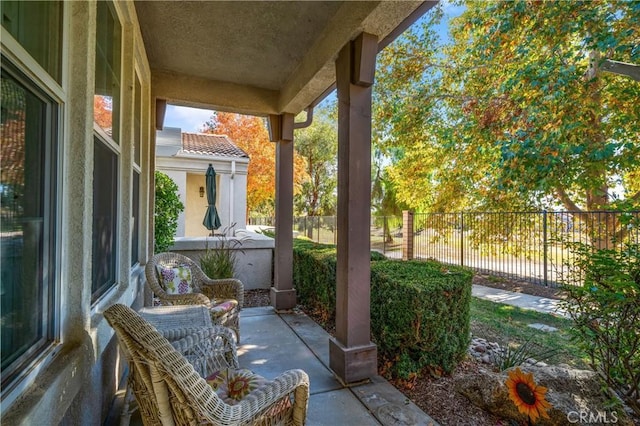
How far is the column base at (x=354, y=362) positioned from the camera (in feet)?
8.88

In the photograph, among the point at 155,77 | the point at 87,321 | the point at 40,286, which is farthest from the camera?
the point at 155,77

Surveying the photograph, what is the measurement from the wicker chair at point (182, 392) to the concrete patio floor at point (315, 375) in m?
0.80

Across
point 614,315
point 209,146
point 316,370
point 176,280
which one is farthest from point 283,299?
point 209,146

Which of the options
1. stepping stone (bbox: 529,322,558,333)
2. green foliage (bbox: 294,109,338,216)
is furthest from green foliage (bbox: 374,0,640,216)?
green foliage (bbox: 294,109,338,216)

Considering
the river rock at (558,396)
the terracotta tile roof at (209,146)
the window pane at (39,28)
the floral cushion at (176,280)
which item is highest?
the terracotta tile roof at (209,146)

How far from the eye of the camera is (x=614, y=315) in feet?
6.63

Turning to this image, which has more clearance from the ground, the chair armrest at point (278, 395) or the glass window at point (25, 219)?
the glass window at point (25, 219)

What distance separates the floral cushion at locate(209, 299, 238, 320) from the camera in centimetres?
311

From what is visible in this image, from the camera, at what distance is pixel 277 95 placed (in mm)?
4789

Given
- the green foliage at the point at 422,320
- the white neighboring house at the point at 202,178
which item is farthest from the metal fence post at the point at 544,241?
the white neighboring house at the point at 202,178

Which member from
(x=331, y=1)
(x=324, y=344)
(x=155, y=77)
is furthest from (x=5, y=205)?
(x=155, y=77)

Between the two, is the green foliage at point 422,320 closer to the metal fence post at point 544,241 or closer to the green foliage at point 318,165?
the metal fence post at point 544,241

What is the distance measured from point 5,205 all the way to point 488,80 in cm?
763

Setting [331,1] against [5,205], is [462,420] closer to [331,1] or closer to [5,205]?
[5,205]
